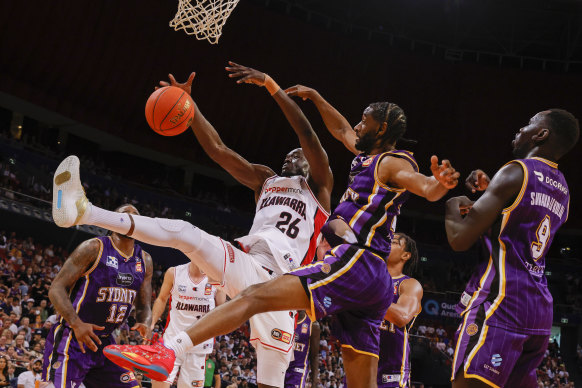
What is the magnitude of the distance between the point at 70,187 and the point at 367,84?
67.5ft

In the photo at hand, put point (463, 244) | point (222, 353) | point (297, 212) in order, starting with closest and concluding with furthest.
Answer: point (463, 244) → point (297, 212) → point (222, 353)

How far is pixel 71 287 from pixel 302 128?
2724mm

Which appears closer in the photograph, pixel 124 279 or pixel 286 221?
pixel 286 221

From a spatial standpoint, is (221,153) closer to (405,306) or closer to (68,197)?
(68,197)

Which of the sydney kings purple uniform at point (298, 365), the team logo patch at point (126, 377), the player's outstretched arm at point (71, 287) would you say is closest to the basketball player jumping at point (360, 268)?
the player's outstretched arm at point (71, 287)

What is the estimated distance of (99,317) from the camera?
19.9ft

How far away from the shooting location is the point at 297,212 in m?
5.68

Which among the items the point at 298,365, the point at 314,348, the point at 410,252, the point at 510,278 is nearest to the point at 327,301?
the point at 510,278

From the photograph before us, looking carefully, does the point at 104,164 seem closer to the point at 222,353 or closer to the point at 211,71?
the point at 211,71

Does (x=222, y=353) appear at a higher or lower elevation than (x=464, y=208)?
lower

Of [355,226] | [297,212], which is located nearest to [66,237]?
[297,212]

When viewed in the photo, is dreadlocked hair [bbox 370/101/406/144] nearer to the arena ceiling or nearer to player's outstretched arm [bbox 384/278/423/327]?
player's outstretched arm [bbox 384/278/423/327]

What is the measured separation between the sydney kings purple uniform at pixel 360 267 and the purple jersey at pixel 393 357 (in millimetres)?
1538

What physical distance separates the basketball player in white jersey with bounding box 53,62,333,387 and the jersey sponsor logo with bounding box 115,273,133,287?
1.51 metres
